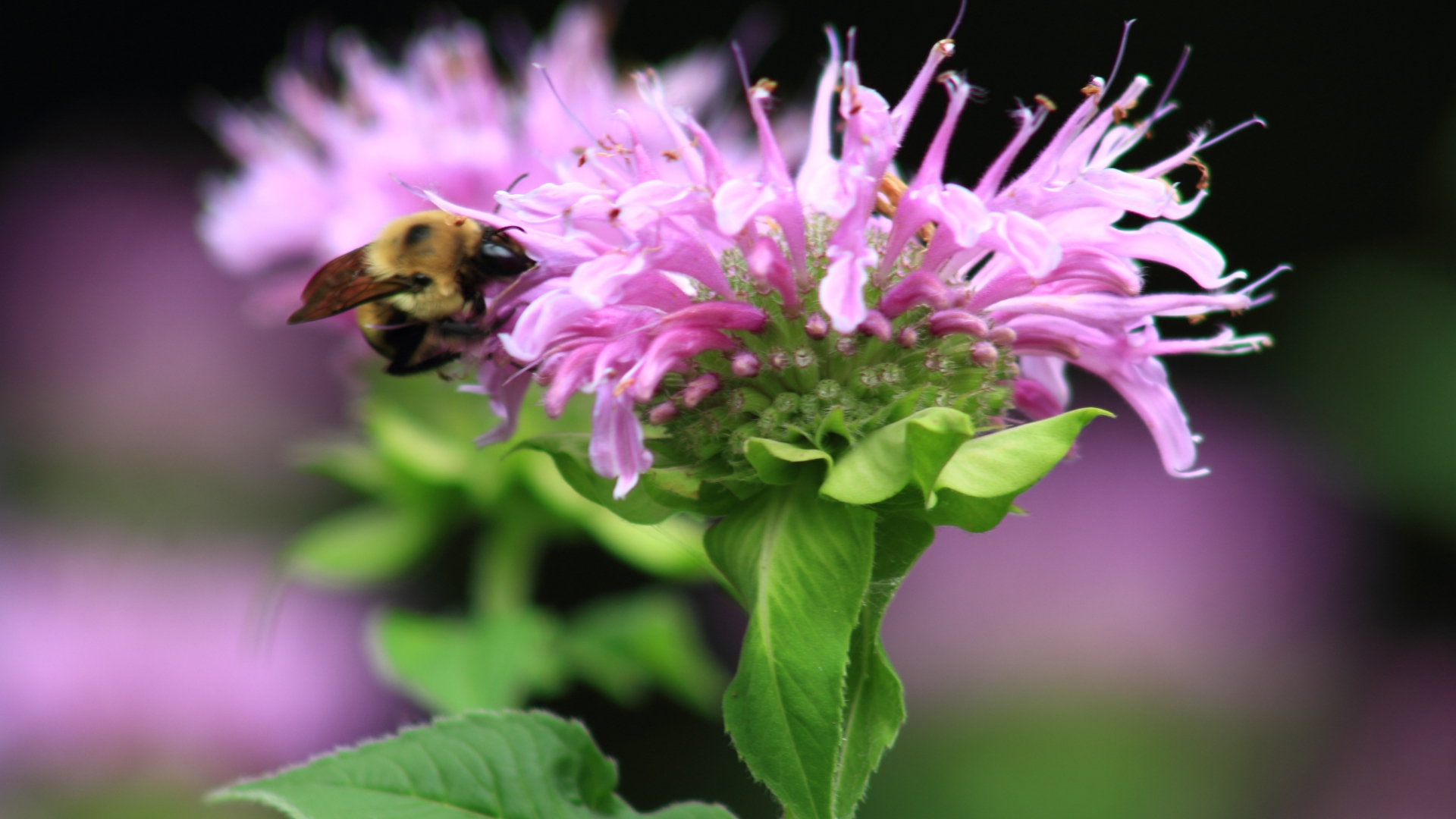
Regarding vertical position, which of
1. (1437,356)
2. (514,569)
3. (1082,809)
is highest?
(514,569)

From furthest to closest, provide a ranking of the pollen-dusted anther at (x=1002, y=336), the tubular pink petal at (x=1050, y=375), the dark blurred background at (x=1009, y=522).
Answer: the dark blurred background at (x=1009, y=522), the tubular pink petal at (x=1050, y=375), the pollen-dusted anther at (x=1002, y=336)

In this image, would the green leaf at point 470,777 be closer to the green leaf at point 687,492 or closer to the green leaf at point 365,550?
the green leaf at point 687,492

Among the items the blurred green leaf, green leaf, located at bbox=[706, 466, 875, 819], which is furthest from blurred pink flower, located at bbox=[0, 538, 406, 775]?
green leaf, located at bbox=[706, 466, 875, 819]

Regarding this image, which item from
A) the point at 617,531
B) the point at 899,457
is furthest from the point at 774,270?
the point at 617,531

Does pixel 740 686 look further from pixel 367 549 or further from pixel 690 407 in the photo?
pixel 367 549

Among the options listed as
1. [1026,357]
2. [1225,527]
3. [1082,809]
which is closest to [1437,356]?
[1225,527]

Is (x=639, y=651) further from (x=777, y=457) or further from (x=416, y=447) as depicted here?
(x=777, y=457)

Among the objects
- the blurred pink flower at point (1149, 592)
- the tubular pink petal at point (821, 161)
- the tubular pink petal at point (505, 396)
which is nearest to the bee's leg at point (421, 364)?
the tubular pink petal at point (505, 396)
